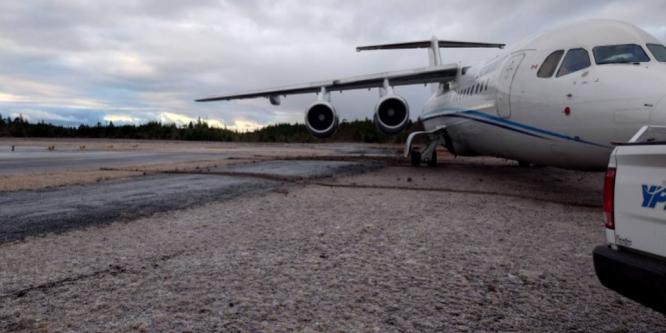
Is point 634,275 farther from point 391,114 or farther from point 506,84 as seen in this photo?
point 391,114

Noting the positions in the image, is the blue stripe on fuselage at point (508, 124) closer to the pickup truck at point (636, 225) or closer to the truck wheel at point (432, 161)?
the truck wheel at point (432, 161)

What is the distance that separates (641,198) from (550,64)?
15.5 ft

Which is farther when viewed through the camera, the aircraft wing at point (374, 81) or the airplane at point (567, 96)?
the aircraft wing at point (374, 81)

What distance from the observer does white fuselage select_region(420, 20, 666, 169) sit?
175 inches

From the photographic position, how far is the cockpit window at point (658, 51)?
16.7ft

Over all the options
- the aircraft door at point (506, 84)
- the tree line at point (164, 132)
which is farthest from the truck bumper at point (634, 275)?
the tree line at point (164, 132)

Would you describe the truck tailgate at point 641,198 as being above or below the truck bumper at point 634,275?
above

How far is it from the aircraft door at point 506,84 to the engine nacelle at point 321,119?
5.49 metres

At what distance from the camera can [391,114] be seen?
10938mm

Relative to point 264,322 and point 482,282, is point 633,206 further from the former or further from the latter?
point 264,322

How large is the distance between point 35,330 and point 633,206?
2.45 meters

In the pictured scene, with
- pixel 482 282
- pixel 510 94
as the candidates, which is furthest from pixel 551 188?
pixel 482 282

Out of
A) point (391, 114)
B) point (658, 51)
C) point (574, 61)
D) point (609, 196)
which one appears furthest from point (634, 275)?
point (391, 114)

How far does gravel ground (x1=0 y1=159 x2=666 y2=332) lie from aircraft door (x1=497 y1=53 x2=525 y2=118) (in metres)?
2.45
